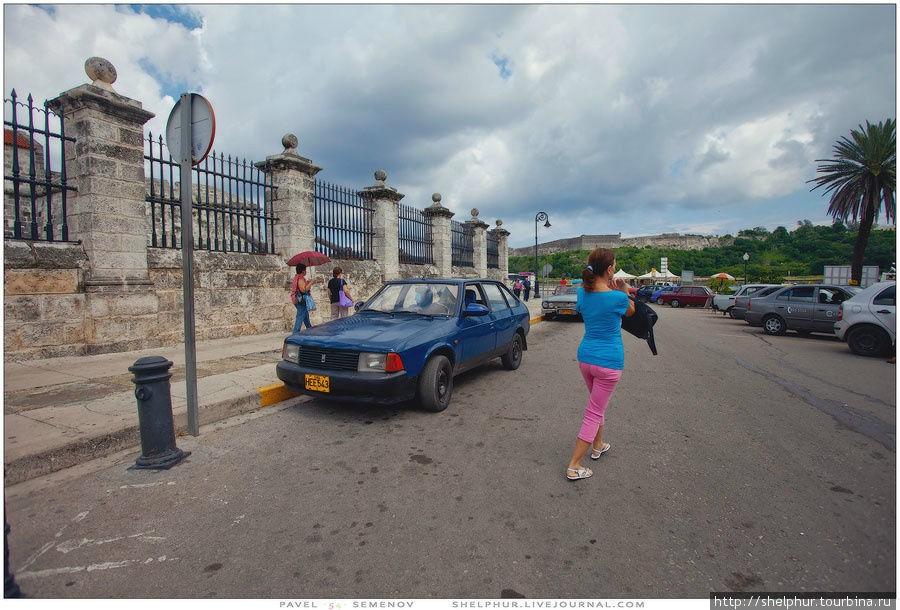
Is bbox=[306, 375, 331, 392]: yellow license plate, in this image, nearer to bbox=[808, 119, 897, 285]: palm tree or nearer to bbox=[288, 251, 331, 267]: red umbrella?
bbox=[288, 251, 331, 267]: red umbrella

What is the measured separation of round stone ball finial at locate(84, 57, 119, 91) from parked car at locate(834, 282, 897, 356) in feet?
47.0

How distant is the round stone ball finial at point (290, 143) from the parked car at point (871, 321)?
12546 millimetres

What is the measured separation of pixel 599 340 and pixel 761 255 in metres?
70.2

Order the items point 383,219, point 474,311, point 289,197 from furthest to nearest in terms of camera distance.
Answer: point 383,219 → point 289,197 → point 474,311

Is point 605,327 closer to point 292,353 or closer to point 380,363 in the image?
point 380,363

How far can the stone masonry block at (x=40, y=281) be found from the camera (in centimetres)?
605

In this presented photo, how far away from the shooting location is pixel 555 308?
16109mm

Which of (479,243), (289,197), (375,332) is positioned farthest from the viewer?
(479,243)

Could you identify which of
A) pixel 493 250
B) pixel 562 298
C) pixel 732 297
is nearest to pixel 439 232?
pixel 562 298

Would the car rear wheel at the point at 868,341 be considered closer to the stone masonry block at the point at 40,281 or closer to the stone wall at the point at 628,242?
the stone masonry block at the point at 40,281

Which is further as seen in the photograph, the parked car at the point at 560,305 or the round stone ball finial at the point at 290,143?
the parked car at the point at 560,305

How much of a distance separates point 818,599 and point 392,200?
13.0 meters

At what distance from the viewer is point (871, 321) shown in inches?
353

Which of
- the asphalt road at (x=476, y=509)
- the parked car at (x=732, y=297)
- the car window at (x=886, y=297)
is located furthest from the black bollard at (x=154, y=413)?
the parked car at (x=732, y=297)
